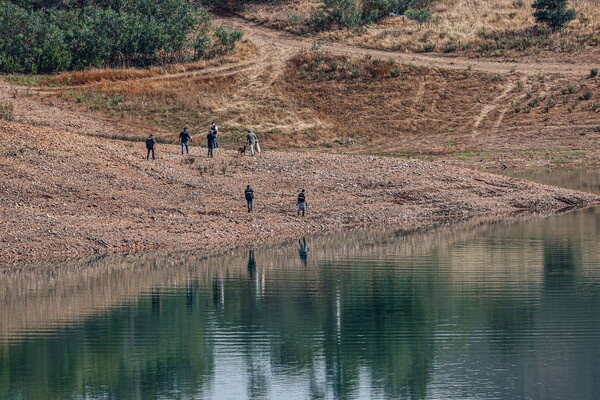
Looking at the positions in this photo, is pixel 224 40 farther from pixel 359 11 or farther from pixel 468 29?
pixel 468 29

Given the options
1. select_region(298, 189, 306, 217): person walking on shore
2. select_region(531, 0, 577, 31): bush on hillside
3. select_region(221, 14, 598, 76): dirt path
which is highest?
select_region(531, 0, 577, 31): bush on hillside

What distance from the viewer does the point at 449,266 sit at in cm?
4706

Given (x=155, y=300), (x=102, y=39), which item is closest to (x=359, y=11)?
(x=102, y=39)

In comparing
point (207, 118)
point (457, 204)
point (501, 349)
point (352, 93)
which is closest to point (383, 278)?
point (501, 349)

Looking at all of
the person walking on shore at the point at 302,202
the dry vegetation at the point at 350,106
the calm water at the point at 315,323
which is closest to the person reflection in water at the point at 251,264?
the calm water at the point at 315,323

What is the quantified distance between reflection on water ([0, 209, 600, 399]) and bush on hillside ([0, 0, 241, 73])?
51878 millimetres

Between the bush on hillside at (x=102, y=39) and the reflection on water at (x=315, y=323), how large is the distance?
5188 centimetres

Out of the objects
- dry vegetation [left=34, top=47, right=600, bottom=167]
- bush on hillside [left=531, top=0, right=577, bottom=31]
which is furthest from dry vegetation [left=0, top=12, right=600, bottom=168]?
bush on hillside [left=531, top=0, right=577, bottom=31]

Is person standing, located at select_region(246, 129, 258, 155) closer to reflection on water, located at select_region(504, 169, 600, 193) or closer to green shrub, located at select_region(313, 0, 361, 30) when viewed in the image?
reflection on water, located at select_region(504, 169, 600, 193)

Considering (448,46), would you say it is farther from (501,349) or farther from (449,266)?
(501,349)

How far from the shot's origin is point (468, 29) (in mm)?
109875

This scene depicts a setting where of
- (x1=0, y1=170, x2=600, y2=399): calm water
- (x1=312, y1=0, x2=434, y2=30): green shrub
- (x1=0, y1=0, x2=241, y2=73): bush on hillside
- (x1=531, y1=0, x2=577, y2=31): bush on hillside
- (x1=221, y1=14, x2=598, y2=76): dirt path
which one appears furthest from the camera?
(x1=312, y1=0, x2=434, y2=30): green shrub

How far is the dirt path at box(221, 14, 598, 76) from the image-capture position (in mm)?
99188

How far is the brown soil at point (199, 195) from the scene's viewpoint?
51219mm
